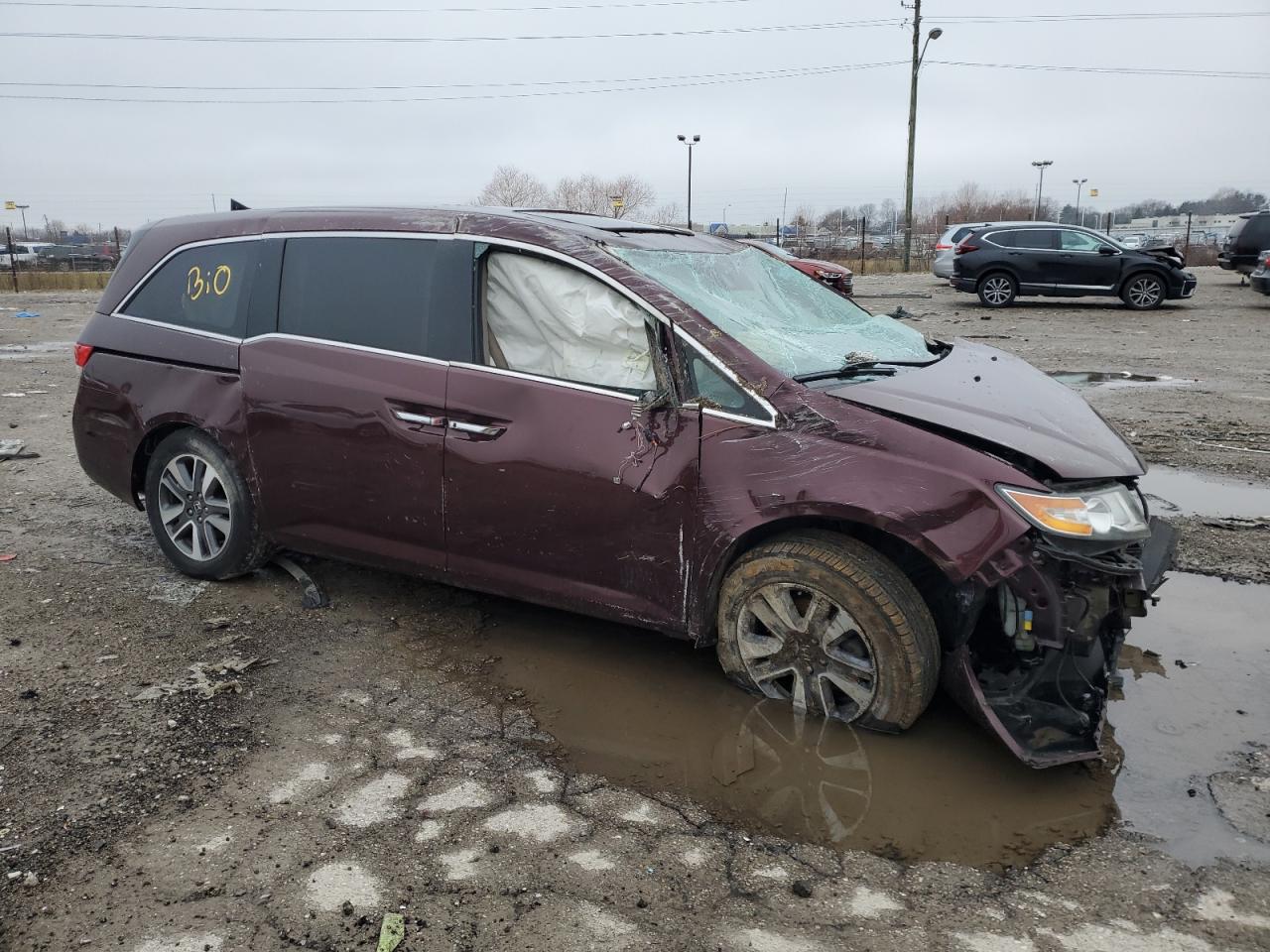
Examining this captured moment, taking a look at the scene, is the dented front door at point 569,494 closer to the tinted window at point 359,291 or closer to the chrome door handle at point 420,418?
the chrome door handle at point 420,418

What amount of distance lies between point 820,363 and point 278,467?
2359 mm

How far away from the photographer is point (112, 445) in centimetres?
488

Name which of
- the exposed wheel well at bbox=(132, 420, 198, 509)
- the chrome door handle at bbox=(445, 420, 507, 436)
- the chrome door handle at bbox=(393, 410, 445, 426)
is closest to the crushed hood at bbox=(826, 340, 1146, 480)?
the chrome door handle at bbox=(445, 420, 507, 436)

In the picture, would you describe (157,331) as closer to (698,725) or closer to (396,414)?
(396,414)

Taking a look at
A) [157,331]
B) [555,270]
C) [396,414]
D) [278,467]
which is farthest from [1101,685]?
[157,331]

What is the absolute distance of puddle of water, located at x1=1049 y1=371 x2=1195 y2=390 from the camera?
9.96 m

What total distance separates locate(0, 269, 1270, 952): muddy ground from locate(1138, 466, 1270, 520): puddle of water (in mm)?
815

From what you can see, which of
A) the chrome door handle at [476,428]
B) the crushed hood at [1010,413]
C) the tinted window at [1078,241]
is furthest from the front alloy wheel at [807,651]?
the tinted window at [1078,241]

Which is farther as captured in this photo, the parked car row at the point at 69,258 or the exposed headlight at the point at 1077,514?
the parked car row at the point at 69,258

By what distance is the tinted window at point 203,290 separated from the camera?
4.49 metres

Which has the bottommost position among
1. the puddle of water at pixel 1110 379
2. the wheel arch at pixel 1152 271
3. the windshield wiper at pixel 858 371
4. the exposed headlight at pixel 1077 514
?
the puddle of water at pixel 1110 379

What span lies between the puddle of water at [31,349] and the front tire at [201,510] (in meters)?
9.99

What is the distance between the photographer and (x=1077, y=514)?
3.03 metres

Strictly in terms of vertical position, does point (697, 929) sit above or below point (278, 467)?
below
